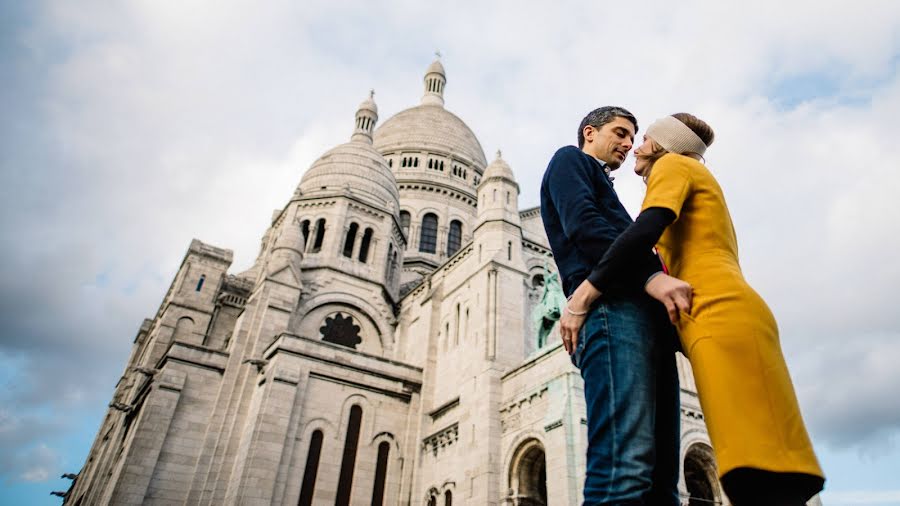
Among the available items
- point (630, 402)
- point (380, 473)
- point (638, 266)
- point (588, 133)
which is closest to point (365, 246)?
point (380, 473)

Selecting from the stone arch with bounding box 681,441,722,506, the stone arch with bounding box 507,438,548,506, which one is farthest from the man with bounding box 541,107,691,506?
the stone arch with bounding box 681,441,722,506

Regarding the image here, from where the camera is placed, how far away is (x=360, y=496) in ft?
60.2

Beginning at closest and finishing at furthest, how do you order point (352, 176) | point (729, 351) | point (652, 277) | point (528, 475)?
1. point (729, 351)
2. point (652, 277)
3. point (528, 475)
4. point (352, 176)

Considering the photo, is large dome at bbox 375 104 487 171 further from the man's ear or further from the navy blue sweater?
the navy blue sweater

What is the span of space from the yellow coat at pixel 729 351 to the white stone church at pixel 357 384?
11.6 meters

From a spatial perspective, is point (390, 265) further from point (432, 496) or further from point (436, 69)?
point (436, 69)

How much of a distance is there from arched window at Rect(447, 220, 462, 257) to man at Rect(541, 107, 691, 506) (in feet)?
104

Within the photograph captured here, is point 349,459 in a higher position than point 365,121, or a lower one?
lower

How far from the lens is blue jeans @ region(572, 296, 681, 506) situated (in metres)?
2.46

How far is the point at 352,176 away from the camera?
2822 cm

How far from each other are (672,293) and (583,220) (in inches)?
23.9

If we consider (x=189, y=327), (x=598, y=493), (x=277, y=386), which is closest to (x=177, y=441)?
(x=277, y=386)

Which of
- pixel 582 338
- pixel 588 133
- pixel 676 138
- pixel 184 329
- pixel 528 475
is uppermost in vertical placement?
pixel 184 329

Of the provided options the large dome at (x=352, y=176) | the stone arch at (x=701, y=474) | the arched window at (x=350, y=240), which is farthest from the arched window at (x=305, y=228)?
the stone arch at (x=701, y=474)
